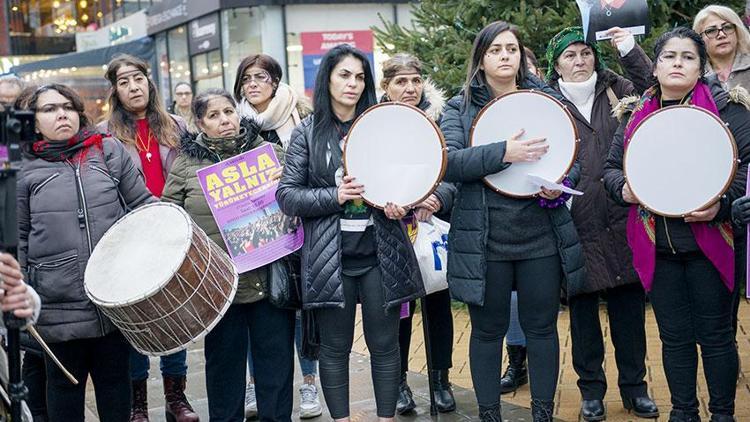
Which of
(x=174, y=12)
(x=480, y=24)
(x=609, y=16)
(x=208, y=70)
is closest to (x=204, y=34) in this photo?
(x=208, y=70)

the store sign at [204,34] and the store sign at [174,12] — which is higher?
the store sign at [174,12]

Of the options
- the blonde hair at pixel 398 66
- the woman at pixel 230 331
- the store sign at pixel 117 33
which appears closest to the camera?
the woman at pixel 230 331

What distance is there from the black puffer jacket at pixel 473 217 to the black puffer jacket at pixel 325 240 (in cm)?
24

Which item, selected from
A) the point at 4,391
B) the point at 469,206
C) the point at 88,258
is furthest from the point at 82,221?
the point at 469,206

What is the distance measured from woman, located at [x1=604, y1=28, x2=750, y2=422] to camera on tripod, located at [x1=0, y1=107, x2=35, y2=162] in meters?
2.60

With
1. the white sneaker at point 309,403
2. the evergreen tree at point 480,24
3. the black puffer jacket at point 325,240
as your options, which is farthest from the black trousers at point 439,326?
the evergreen tree at point 480,24

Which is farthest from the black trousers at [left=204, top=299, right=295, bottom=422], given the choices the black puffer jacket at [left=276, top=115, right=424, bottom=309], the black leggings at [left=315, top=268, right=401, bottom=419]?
the black puffer jacket at [left=276, top=115, right=424, bottom=309]

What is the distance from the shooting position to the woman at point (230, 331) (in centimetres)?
458

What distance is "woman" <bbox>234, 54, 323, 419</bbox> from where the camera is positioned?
5.11m

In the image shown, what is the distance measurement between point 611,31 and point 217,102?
2044 millimetres

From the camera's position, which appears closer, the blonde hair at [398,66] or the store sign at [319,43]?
the blonde hair at [398,66]

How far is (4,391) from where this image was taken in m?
3.00

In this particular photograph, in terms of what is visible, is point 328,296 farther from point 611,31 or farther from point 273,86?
point 611,31

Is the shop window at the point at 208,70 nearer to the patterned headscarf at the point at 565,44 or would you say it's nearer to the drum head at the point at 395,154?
the patterned headscarf at the point at 565,44
